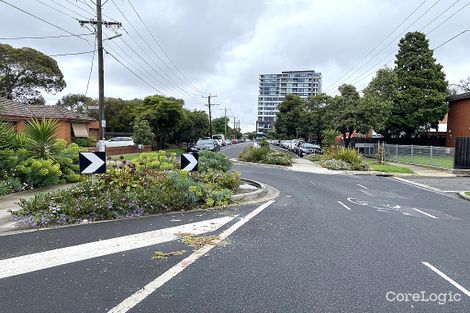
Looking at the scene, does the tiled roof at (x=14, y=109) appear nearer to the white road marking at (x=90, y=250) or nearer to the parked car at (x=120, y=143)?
the parked car at (x=120, y=143)

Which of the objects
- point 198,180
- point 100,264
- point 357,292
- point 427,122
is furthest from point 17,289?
point 427,122

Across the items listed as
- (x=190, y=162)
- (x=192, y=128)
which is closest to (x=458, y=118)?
(x=192, y=128)

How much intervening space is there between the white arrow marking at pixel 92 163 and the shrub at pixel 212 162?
14.9 ft

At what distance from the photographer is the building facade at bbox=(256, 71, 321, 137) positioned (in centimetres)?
15849

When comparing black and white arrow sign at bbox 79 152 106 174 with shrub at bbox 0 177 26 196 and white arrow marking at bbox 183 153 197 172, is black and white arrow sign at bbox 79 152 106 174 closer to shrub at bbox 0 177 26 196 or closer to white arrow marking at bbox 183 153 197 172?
Answer: white arrow marking at bbox 183 153 197 172

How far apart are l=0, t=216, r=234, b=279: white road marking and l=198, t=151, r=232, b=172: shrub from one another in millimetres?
5513

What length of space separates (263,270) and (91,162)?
17.4 feet

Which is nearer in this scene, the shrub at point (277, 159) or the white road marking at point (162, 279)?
the white road marking at point (162, 279)

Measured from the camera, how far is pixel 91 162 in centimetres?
831

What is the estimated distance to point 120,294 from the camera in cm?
407

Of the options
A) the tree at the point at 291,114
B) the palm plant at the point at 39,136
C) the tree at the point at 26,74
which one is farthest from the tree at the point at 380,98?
the tree at the point at 26,74

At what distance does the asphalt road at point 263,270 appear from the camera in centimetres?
390

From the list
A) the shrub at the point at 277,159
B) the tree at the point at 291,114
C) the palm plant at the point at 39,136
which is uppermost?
the tree at the point at 291,114

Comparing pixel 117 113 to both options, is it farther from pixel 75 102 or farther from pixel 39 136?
pixel 39 136
